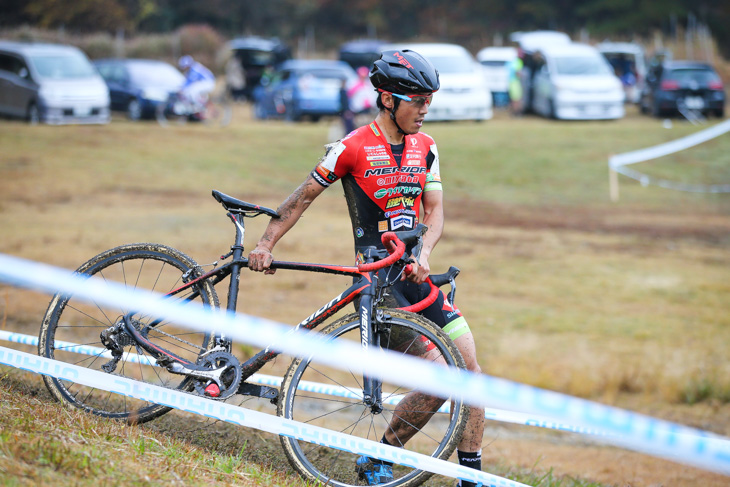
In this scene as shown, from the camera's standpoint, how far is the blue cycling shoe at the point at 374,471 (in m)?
4.16

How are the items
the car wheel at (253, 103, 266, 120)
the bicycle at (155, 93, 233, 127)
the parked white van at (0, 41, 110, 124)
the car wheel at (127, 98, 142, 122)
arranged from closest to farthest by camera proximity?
1. the parked white van at (0, 41, 110, 124)
2. the bicycle at (155, 93, 233, 127)
3. the car wheel at (127, 98, 142, 122)
4. the car wheel at (253, 103, 266, 120)

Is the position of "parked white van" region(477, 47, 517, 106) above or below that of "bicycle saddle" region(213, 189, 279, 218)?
below

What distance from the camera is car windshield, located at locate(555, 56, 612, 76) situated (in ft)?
86.0

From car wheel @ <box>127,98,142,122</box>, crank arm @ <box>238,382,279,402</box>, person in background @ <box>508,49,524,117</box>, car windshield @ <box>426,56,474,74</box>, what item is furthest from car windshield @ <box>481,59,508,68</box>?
crank arm @ <box>238,382,279,402</box>

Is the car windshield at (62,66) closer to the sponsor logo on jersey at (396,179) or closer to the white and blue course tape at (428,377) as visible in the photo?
the white and blue course tape at (428,377)

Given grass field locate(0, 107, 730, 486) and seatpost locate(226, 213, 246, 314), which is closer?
seatpost locate(226, 213, 246, 314)

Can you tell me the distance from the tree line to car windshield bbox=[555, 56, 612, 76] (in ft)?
81.9

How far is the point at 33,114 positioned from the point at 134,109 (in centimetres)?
337

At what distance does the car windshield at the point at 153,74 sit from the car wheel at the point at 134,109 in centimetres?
70

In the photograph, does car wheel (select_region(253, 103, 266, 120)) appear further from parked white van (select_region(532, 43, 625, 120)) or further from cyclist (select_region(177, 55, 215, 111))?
parked white van (select_region(532, 43, 625, 120))

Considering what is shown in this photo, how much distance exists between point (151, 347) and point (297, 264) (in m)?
0.92

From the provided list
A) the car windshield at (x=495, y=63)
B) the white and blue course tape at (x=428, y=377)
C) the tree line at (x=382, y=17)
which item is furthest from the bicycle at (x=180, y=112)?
the tree line at (x=382, y=17)

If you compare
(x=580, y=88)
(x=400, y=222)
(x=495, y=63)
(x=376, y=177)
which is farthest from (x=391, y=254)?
(x=495, y=63)

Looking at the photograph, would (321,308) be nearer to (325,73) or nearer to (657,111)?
Answer: (325,73)
